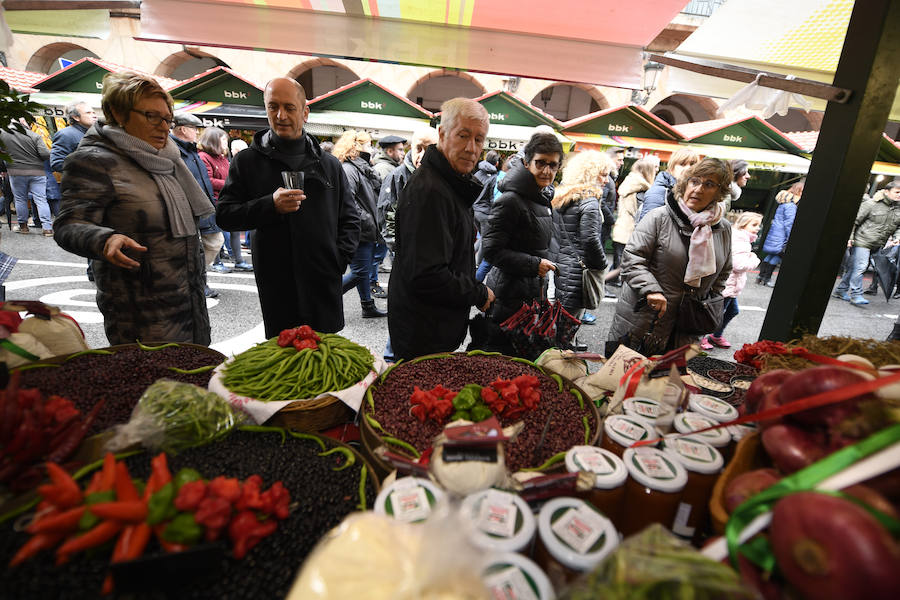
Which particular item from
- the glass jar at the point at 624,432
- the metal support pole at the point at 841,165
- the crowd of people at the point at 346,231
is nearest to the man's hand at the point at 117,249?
the crowd of people at the point at 346,231

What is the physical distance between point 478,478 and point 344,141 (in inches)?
167

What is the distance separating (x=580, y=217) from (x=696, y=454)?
8.67 ft

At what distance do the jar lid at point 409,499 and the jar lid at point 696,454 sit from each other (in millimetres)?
596

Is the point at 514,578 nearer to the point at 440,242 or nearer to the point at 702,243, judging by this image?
the point at 440,242

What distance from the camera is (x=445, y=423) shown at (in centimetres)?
124

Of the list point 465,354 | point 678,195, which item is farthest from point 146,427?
point 678,195

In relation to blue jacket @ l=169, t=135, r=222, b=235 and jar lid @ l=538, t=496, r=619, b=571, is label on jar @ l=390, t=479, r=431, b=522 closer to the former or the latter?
jar lid @ l=538, t=496, r=619, b=571

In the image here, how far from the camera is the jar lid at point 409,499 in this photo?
0.77 meters

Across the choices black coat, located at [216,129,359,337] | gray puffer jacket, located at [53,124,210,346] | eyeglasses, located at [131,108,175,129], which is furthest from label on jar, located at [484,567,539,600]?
eyeglasses, located at [131,108,175,129]

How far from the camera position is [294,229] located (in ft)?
7.49

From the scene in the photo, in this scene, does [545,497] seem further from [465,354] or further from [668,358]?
[465,354]

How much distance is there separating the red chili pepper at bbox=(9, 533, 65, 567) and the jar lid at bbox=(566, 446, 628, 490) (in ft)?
3.30

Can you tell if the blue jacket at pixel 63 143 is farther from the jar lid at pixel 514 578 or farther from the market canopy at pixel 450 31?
the jar lid at pixel 514 578

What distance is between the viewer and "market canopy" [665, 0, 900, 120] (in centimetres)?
218
